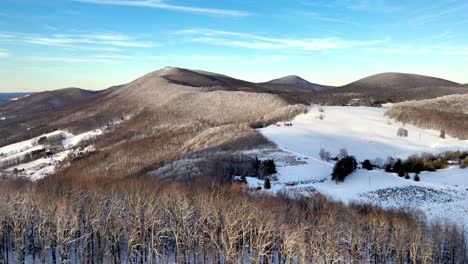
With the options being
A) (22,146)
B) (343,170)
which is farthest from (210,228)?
(22,146)

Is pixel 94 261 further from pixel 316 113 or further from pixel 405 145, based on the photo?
pixel 316 113

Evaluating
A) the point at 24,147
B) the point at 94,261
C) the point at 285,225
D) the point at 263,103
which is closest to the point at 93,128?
the point at 24,147

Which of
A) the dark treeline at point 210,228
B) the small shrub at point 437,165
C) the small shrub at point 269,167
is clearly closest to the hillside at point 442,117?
the small shrub at point 437,165

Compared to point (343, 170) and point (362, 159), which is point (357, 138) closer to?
point (362, 159)

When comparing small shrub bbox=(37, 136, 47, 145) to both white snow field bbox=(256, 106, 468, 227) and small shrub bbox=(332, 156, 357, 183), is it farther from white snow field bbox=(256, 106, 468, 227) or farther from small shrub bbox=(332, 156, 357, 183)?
small shrub bbox=(332, 156, 357, 183)

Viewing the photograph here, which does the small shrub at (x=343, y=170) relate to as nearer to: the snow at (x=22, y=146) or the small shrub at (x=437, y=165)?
the small shrub at (x=437, y=165)

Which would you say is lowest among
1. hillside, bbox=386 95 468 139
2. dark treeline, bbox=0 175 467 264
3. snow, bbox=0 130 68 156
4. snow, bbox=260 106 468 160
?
→ snow, bbox=0 130 68 156

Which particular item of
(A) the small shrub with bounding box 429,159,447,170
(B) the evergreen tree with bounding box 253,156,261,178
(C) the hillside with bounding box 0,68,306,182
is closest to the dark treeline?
(B) the evergreen tree with bounding box 253,156,261,178
